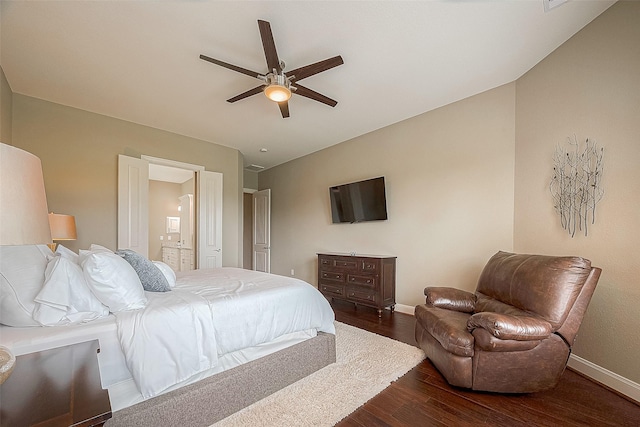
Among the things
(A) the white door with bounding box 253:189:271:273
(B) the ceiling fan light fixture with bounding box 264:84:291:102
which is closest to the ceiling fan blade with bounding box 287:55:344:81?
(B) the ceiling fan light fixture with bounding box 264:84:291:102

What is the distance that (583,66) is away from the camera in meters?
2.24

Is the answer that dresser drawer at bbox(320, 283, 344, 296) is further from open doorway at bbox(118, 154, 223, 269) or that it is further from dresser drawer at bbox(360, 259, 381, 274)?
open doorway at bbox(118, 154, 223, 269)

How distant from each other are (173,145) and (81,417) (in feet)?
14.5

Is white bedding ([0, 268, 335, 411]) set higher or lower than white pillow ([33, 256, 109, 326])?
lower

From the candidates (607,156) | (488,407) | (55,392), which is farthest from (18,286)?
(607,156)

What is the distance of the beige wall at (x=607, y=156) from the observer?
1.90 meters

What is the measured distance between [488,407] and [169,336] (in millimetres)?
2069

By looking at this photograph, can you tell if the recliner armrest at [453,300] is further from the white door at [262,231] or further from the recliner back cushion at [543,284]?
the white door at [262,231]

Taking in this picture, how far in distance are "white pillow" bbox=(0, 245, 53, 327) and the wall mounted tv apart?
3672 millimetres

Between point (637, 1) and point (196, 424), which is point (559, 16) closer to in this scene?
point (637, 1)

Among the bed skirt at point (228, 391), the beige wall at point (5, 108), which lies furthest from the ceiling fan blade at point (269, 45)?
the beige wall at point (5, 108)

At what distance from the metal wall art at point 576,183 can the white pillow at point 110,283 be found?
3400 millimetres

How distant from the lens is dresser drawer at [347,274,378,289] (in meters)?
3.71

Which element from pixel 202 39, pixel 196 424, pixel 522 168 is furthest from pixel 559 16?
pixel 196 424
